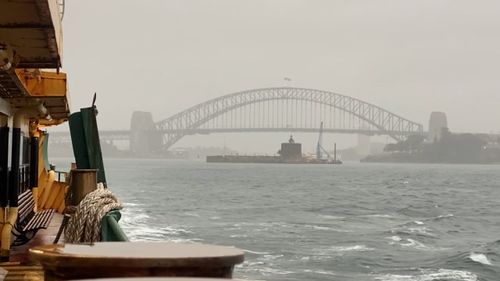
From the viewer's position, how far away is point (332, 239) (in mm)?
31703

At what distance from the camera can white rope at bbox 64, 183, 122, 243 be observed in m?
6.52

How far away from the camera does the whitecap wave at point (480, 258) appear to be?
2498 centimetres

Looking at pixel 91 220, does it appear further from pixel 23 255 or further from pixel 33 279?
pixel 23 255

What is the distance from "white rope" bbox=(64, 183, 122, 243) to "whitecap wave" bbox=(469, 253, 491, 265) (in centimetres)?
2086

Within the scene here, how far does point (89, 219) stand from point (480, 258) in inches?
876

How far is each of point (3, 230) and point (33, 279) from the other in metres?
1.70

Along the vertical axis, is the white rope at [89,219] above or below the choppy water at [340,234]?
above

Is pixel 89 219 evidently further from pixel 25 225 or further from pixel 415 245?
pixel 415 245

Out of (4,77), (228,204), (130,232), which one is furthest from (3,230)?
(228,204)

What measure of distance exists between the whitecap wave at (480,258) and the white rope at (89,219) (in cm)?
2086

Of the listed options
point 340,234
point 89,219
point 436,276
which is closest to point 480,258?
point 436,276

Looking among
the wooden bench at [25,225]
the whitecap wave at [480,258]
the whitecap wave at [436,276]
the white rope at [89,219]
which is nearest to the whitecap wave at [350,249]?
the whitecap wave at [480,258]

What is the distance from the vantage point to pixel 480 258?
85.2 ft

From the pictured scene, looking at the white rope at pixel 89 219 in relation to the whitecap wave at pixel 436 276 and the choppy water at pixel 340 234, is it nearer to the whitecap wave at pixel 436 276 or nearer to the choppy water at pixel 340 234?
the choppy water at pixel 340 234
